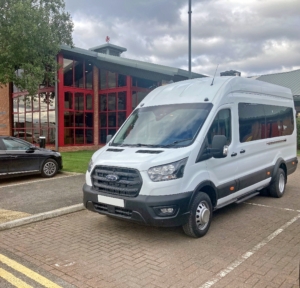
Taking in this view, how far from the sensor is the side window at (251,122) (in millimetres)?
6116

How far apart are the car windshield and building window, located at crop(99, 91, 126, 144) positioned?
1481cm

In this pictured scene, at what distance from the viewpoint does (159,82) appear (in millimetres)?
21109

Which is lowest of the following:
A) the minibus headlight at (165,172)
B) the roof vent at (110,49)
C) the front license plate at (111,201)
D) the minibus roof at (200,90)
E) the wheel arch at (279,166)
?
the front license plate at (111,201)

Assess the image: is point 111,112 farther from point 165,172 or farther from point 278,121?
point 165,172

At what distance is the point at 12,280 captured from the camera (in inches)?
144

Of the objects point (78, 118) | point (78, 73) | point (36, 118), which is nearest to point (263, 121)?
point (78, 118)

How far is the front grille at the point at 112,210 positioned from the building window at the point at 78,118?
50.4 ft

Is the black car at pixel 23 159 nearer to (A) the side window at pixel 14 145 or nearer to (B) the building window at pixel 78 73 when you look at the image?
(A) the side window at pixel 14 145

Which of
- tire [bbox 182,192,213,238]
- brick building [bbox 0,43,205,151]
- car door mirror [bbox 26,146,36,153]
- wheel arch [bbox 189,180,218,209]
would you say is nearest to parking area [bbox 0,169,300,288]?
tire [bbox 182,192,213,238]

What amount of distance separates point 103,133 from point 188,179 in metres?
17.5

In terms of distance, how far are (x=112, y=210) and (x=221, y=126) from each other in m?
2.36

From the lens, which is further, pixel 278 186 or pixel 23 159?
pixel 23 159

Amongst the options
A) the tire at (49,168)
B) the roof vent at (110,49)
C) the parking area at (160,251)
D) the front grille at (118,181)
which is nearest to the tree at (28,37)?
the tire at (49,168)

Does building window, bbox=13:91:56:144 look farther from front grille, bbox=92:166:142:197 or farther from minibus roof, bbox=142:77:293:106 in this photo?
front grille, bbox=92:166:142:197
